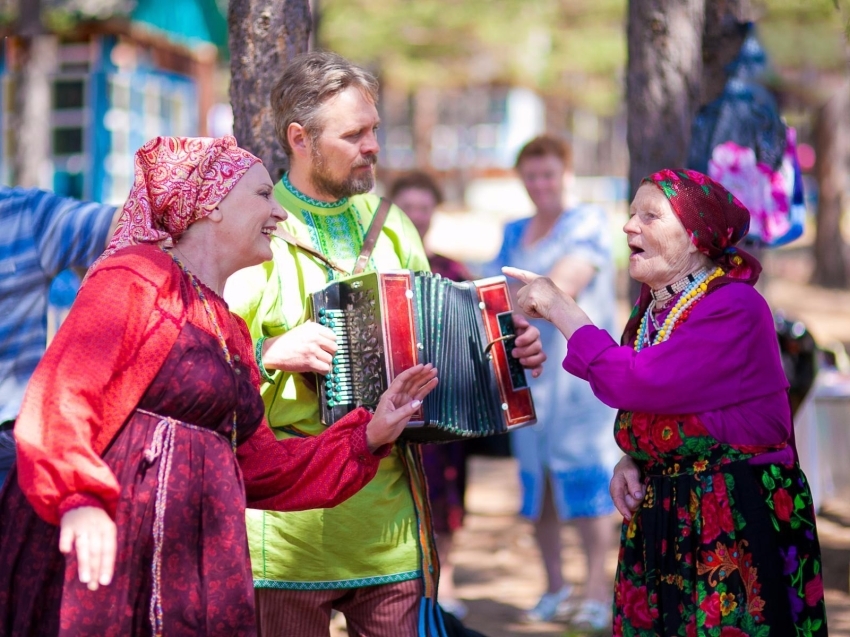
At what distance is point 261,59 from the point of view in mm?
4184

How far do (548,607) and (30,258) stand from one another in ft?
10.6

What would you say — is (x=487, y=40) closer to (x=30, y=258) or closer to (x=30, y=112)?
(x=30, y=112)

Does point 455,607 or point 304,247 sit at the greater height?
point 304,247

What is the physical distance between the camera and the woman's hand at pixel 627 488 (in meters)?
3.28

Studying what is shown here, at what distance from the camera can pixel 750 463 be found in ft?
10.1

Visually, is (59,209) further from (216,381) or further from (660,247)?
(660,247)

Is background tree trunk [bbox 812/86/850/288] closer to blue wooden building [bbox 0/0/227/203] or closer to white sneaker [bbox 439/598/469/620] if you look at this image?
blue wooden building [bbox 0/0/227/203]

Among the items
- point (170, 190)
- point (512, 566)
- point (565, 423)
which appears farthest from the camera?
point (512, 566)

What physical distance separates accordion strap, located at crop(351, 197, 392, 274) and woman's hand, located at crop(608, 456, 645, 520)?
0.99 meters

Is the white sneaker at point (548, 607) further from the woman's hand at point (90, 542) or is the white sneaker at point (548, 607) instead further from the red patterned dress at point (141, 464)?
the woman's hand at point (90, 542)

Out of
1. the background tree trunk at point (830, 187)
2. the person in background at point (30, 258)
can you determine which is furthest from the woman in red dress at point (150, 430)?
the background tree trunk at point (830, 187)

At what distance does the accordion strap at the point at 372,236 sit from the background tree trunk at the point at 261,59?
65 cm

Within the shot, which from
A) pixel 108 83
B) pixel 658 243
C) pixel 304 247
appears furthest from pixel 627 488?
pixel 108 83

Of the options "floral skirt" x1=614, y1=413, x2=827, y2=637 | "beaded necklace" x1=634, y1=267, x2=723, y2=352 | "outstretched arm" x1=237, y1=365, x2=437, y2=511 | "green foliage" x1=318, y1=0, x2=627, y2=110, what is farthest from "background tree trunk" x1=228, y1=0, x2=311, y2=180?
"green foliage" x1=318, y1=0, x2=627, y2=110
